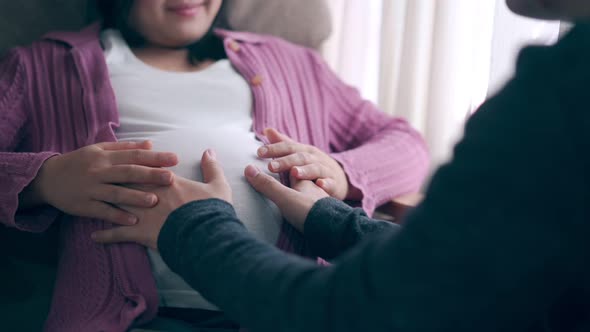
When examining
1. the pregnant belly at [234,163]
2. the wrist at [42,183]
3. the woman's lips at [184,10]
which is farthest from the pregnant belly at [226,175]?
the woman's lips at [184,10]

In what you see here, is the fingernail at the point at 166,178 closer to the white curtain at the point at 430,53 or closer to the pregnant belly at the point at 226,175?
the pregnant belly at the point at 226,175

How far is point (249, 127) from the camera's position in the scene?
985mm

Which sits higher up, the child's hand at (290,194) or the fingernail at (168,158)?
the fingernail at (168,158)

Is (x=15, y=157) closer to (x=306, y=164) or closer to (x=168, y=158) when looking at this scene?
(x=168, y=158)

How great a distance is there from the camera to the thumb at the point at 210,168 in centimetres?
74

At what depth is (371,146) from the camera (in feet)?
3.28

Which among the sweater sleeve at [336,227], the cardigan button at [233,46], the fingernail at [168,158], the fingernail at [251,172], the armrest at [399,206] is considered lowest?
the armrest at [399,206]

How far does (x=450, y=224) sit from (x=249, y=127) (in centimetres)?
64

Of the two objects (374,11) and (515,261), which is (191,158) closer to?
(515,261)

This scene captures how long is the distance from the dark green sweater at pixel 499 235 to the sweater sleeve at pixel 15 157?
50 centimetres

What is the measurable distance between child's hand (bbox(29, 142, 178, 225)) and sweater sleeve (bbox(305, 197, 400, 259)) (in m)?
0.22

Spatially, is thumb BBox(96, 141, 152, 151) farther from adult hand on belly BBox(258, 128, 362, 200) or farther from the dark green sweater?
the dark green sweater

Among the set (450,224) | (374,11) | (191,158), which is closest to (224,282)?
(450,224)

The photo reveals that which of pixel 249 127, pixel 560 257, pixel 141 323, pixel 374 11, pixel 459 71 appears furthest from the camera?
pixel 374 11
